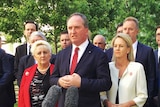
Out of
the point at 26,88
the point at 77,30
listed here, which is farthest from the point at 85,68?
the point at 26,88

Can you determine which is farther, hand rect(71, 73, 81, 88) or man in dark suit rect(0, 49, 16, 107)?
man in dark suit rect(0, 49, 16, 107)

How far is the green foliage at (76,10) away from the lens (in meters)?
13.8

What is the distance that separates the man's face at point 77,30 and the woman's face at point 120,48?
0.62 meters

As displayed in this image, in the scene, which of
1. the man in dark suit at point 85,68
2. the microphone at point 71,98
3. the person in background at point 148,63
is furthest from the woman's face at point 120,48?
the microphone at point 71,98

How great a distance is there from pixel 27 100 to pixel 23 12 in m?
8.74

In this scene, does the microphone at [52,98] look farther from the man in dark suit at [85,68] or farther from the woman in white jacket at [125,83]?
the woman in white jacket at [125,83]

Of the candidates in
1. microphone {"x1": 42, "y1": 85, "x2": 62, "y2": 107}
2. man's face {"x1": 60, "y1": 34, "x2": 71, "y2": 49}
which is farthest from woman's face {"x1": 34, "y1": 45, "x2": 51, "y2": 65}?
man's face {"x1": 60, "y1": 34, "x2": 71, "y2": 49}

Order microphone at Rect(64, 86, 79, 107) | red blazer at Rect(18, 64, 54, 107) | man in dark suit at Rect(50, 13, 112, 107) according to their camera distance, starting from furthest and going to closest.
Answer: red blazer at Rect(18, 64, 54, 107) < man in dark suit at Rect(50, 13, 112, 107) < microphone at Rect(64, 86, 79, 107)

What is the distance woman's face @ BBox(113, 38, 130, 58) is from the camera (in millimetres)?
4898

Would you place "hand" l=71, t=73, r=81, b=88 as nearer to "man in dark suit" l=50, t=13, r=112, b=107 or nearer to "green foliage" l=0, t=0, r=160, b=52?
"man in dark suit" l=50, t=13, r=112, b=107

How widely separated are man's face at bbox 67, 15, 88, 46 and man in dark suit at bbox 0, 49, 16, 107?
8.99 ft

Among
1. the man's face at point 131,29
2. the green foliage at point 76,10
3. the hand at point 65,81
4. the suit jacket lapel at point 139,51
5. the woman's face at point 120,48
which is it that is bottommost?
the hand at point 65,81

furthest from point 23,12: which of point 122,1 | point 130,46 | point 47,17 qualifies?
point 130,46

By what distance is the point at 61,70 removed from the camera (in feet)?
14.9
